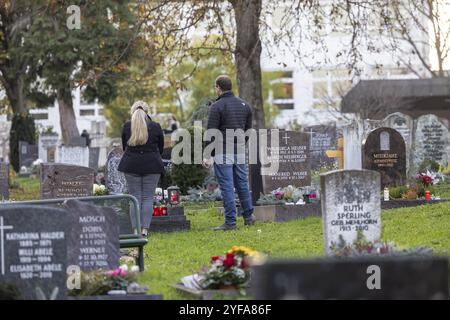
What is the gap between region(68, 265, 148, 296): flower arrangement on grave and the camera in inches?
426

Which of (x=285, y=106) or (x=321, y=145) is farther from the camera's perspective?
(x=285, y=106)

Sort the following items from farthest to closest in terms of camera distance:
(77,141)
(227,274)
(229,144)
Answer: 1. (77,141)
2. (229,144)
3. (227,274)

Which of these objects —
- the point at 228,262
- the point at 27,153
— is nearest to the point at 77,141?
the point at 27,153

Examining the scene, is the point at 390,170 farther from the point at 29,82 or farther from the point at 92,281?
the point at 29,82

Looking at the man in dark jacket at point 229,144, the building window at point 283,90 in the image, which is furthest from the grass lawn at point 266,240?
the building window at point 283,90

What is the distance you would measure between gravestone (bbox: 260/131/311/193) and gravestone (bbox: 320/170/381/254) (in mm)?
9499

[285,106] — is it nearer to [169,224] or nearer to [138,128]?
[169,224]

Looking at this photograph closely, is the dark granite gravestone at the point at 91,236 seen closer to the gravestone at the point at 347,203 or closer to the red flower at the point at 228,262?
the red flower at the point at 228,262

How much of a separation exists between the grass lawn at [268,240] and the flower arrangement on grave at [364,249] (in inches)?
42.8

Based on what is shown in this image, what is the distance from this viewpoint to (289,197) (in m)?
20.2

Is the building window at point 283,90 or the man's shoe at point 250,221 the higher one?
the building window at point 283,90

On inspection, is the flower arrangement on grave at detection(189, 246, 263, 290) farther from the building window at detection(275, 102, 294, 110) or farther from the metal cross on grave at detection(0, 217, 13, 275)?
the building window at detection(275, 102, 294, 110)

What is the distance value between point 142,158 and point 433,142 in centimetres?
1278

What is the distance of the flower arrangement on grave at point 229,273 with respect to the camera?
11125 mm
